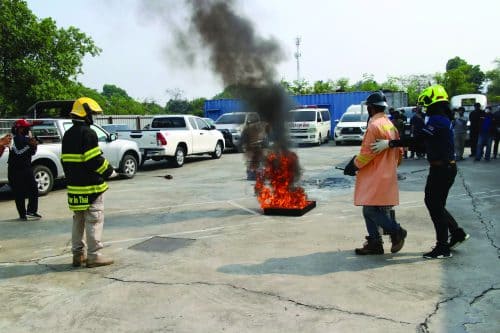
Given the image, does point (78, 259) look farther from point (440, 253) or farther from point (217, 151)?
point (217, 151)

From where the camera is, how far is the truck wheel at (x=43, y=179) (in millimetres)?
10273

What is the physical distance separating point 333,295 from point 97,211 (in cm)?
285

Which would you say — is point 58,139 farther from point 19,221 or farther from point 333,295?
point 333,295

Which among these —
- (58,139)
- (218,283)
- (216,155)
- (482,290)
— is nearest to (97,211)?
(218,283)

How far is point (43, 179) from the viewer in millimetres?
10398

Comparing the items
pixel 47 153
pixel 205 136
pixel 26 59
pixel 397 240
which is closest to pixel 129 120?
pixel 26 59

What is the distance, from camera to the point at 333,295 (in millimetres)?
4238

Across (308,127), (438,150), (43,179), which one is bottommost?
(43,179)

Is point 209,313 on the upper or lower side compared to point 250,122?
lower

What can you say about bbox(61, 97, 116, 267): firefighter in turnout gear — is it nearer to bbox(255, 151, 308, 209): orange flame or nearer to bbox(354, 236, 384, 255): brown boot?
bbox(354, 236, 384, 255): brown boot

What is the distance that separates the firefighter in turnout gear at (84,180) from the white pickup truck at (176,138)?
9948mm

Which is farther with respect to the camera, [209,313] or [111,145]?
[111,145]

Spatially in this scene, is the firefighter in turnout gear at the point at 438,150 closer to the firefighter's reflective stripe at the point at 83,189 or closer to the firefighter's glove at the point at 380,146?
the firefighter's glove at the point at 380,146

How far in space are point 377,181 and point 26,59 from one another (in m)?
21.8
